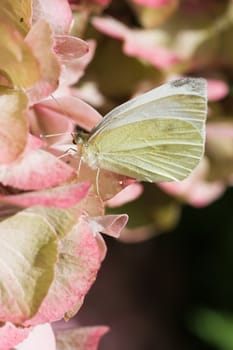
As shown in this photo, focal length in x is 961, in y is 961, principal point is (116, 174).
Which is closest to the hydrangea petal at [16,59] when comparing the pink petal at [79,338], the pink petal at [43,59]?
the pink petal at [43,59]

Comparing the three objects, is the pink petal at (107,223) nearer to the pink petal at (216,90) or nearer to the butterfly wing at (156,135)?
the butterfly wing at (156,135)

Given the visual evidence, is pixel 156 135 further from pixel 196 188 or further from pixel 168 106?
pixel 196 188

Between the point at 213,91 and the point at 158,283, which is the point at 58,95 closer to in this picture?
the point at 213,91

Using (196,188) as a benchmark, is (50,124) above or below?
above

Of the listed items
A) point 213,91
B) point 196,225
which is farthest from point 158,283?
point 213,91

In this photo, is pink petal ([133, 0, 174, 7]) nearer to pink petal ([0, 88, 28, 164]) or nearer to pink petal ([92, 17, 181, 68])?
pink petal ([92, 17, 181, 68])

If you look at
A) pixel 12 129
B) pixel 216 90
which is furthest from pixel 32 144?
pixel 216 90

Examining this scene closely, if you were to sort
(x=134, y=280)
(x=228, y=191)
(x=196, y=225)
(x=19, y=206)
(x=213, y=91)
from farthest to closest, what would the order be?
(x=134, y=280)
(x=196, y=225)
(x=228, y=191)
(x=213, y=91)
(x=19, y=206)
